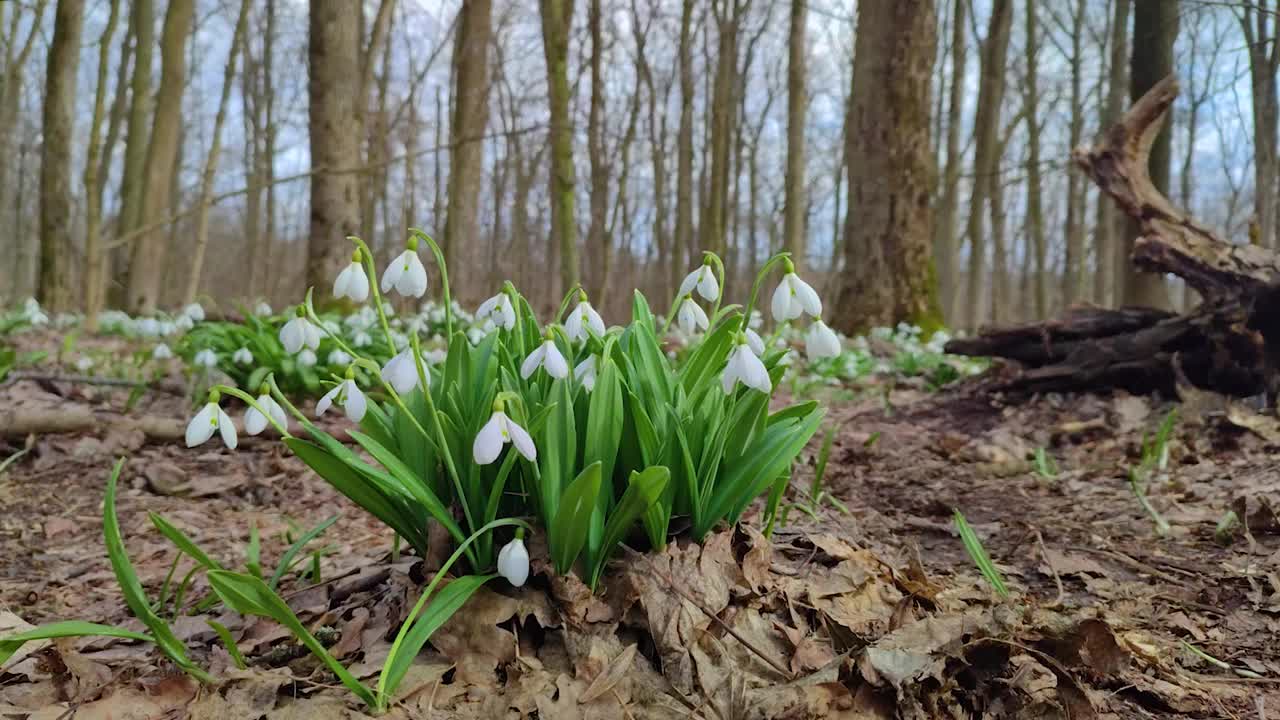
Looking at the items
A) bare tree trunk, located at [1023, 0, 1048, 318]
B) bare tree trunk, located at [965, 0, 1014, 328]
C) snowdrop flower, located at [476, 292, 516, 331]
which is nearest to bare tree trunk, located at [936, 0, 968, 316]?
bare tree trunk, located at [965, 0, 1014, 328]

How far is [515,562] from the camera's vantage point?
1424 millimetres

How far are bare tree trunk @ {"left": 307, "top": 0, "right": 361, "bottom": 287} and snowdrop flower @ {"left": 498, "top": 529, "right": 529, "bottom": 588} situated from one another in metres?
6.24

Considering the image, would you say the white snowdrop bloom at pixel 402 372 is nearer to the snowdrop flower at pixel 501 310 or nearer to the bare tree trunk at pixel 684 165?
the snowdrop flower at pixel 501 310

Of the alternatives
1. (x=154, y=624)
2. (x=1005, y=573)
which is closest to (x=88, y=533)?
(x=154, y=624)

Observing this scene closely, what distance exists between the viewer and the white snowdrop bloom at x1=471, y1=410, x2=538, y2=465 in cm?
127

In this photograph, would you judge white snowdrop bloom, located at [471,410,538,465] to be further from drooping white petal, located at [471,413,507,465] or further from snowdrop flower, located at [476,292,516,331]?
snowdrop flower, located at [476,292,516,331]

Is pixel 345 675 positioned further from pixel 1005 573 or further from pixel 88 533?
pixel 88 533

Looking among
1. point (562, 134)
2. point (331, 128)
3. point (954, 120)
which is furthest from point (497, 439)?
point (954, 120)

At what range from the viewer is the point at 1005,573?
86.5 inches

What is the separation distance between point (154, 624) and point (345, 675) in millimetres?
348

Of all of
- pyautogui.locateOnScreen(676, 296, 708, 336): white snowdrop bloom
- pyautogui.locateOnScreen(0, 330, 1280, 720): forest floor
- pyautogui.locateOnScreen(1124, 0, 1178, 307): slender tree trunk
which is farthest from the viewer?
pyautogui.locateOnScreen(1124, 0, 1178, 307): slender tree trunk

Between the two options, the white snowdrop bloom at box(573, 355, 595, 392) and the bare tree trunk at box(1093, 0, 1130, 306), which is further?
the bare tree trunk at box(1093, 0, 1130, 306)

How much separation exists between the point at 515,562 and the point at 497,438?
0.86 ft

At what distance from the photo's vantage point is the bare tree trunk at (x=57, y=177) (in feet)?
33.2
